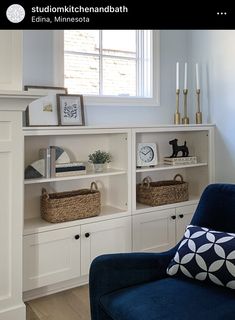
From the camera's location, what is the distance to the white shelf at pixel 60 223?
8.26 ft

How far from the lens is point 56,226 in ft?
8.50

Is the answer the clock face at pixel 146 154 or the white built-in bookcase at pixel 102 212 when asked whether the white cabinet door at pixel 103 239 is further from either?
the clock face at pixel 146 154

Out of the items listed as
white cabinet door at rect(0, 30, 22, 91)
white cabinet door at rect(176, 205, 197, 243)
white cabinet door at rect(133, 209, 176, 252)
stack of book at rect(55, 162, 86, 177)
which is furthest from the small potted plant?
white cabinet door at rect(0, 30, 22, 91)

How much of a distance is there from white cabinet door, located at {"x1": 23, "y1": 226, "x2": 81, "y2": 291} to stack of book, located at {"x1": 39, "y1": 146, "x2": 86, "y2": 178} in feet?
1.32

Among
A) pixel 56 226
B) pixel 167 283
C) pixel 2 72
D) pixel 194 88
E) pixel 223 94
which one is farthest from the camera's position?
pixel 194 88

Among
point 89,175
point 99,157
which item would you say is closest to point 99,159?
point 99,157

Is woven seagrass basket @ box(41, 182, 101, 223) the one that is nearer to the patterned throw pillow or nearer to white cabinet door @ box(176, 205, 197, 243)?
white cabinet door @ box(176, 205, 197, 243)

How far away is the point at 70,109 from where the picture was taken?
113 inches

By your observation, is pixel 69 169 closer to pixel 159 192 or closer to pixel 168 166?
pixel 159 192

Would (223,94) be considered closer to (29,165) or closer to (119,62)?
(119,62)

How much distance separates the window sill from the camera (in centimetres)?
304

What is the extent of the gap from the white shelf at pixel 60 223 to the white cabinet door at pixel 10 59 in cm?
97

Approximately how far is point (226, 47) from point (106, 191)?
1.67 meters

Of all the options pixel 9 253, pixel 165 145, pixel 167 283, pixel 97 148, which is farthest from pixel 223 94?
pixel 9 253
